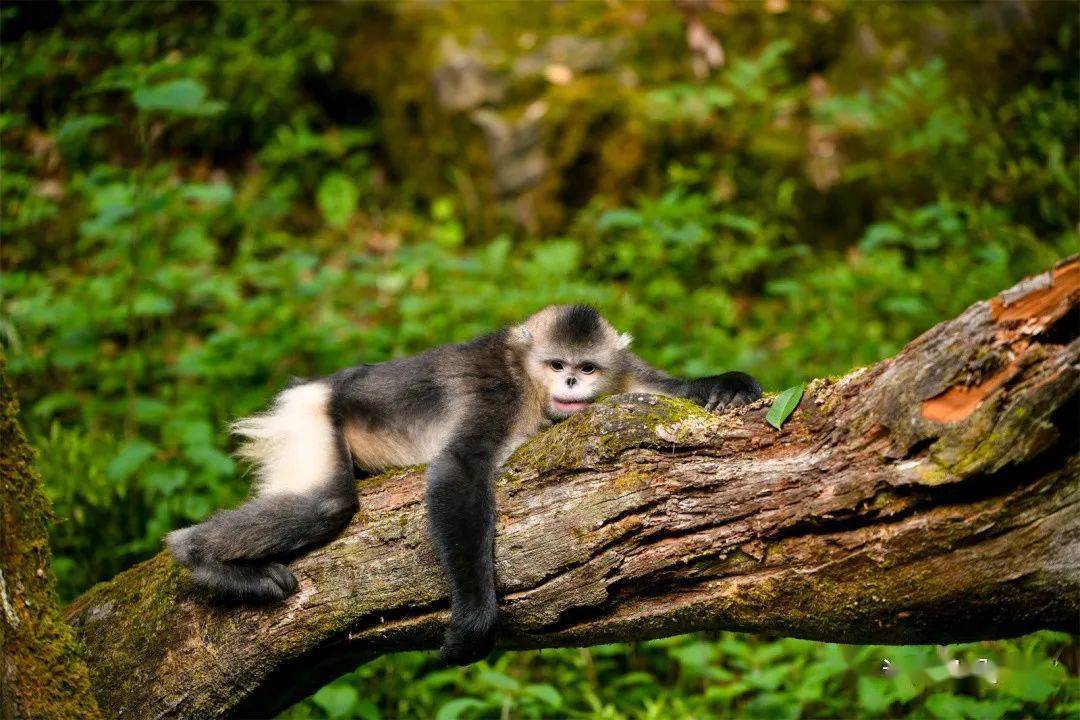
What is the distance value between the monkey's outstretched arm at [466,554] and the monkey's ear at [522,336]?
115 centimetres

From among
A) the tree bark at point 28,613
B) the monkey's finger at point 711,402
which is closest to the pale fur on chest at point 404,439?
the monkey's finger at point 711,402

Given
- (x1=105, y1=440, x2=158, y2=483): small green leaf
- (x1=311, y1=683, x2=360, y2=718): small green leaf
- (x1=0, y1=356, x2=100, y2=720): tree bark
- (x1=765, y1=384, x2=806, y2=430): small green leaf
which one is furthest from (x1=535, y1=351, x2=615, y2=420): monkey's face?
(x1=105, y1=440, x2=158, y2=483): small green leaf

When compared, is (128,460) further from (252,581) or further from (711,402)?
(711,402)

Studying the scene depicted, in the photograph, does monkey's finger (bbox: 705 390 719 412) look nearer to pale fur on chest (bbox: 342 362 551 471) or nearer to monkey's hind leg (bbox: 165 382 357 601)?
pale fur on chest (bbox: 342 362 551 471)

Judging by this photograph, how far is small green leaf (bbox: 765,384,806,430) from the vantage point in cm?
312

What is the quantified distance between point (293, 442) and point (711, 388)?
70.3 inches

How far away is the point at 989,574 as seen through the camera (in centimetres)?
264

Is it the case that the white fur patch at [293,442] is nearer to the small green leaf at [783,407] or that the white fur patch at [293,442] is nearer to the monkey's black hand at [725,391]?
the monkey's black hand at [725,391]

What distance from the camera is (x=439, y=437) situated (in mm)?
4156

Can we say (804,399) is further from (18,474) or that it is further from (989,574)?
(18,474)

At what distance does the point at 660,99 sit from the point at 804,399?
220 inches

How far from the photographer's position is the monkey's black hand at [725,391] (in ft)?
12.0

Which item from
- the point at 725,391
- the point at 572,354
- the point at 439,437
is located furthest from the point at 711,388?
the point at 439,437

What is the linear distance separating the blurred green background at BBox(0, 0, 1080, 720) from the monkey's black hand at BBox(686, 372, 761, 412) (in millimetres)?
1489
